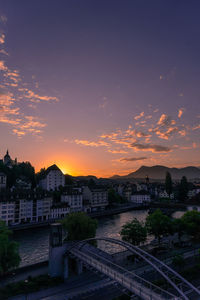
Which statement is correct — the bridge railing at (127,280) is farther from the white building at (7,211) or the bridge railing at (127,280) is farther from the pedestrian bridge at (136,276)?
the white building at (7,211)

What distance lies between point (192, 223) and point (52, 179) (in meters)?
90.1

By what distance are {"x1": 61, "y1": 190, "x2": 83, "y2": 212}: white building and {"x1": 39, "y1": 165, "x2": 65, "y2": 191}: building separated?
793 inches

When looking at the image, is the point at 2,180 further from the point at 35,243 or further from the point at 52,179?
the point at 35,243

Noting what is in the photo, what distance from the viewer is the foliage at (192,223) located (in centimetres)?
4434

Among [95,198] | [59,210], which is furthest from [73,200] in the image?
[95,198]

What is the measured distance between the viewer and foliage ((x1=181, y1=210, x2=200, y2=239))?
44344 millimetres

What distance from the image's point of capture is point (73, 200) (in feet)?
336

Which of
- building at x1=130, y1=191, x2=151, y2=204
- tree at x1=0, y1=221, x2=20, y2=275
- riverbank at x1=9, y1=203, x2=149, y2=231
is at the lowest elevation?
riverbank at x1=9, y1=203, x2=149, y2=231

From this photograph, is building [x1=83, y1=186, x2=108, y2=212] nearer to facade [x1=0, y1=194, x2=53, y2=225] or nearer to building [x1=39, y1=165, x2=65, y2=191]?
building [x1=39, y1=165, x2=65, y2=191]

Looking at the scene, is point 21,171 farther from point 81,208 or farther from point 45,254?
point 45,254

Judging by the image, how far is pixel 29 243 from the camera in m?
55.5

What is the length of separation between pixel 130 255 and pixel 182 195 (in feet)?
365

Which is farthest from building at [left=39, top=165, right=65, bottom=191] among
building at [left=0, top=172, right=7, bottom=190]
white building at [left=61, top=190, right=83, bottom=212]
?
building at [left=0, top=172, right=7, bottom=190]

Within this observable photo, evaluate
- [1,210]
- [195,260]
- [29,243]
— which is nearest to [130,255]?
[195,260]
